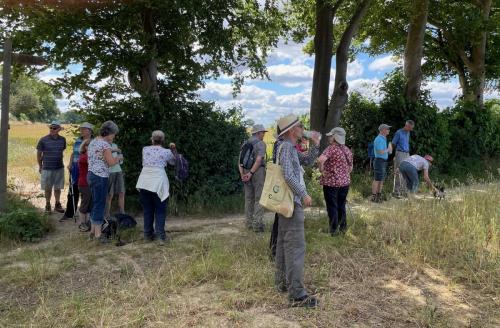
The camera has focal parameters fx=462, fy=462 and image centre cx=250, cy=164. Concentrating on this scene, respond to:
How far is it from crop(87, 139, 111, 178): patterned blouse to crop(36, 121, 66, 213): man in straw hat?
2.62 m

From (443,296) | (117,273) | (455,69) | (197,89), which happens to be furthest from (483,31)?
(117,273)

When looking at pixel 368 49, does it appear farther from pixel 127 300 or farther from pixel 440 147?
pixel 127 300

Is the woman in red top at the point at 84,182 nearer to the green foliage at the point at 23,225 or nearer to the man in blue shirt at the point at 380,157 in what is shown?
the green foliage at the point at 23,225

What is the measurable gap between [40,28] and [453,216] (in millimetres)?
8428

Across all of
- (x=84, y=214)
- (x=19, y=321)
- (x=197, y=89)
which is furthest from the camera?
(x=197, y=89)

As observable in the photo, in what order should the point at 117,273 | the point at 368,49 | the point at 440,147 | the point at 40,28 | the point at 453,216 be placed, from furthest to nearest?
the point at 368,49, the point at 440,147, the point at 40,28, the point at 453,216, the point at 117,273

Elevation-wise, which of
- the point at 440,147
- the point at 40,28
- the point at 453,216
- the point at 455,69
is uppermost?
the point at 455,69

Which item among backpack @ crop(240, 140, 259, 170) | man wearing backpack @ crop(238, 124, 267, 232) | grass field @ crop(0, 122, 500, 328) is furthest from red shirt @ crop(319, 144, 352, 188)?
backpack @ crop(240, 140, 259, 170)

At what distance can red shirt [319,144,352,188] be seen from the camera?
7344 mm

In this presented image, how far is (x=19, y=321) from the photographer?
469 centimetres

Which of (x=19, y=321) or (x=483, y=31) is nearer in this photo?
(x=19, y=321)

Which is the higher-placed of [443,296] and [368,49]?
[368,49]

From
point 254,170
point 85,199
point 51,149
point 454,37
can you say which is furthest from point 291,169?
point 454,37

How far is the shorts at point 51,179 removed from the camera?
9.61 m
